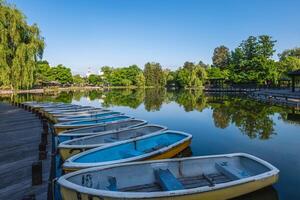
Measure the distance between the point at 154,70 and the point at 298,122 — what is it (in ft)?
276

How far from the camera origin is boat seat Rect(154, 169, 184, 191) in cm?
509

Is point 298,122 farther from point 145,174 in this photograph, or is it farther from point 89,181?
point 89,181

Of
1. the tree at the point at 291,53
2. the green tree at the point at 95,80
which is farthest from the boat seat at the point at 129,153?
the green tree at the point at 95,80

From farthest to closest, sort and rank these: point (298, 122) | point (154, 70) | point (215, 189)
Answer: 1. point (154, 70)
2. point (298, 122)
3. point (215, 189)

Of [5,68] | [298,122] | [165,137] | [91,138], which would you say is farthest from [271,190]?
[5,68]

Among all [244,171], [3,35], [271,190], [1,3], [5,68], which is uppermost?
[1,3]

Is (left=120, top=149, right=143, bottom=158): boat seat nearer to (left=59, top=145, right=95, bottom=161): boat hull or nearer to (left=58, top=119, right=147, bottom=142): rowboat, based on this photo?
(left=59, top=145, right=95, bottom=161): boat hull

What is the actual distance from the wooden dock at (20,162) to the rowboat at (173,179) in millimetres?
954

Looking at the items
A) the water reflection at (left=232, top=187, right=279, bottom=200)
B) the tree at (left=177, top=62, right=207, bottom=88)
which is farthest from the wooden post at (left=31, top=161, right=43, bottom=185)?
the tree at (left=177, top=62, right=207, bottom=88)

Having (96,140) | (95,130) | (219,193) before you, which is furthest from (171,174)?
(95,130)

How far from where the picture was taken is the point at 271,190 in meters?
6.29

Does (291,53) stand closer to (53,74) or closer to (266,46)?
(266,46)

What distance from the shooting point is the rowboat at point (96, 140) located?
734 centimetres

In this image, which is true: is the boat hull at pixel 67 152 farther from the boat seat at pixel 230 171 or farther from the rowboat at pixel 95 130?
the boat seat at pixel 230 171
